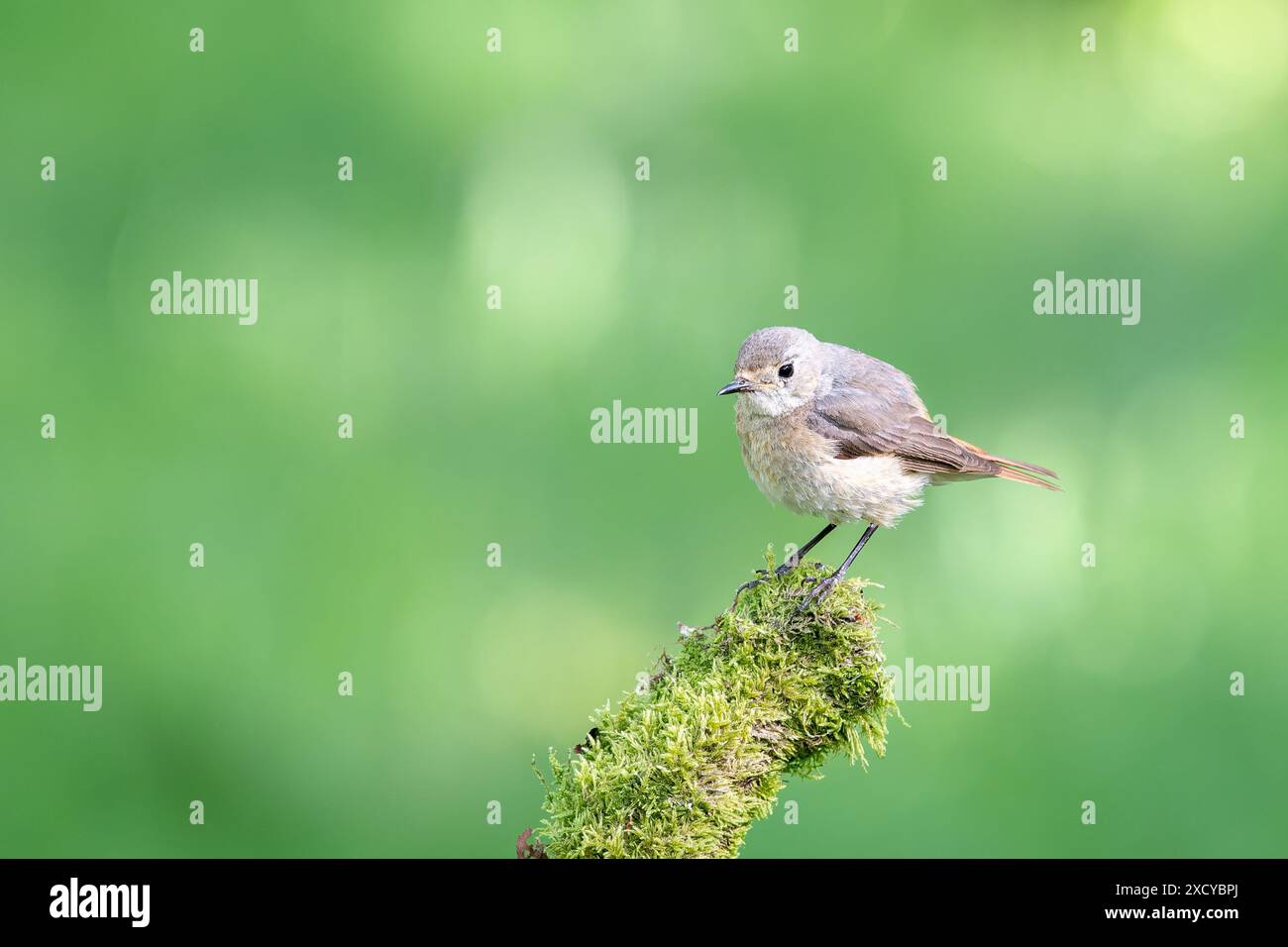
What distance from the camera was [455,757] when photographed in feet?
26.1

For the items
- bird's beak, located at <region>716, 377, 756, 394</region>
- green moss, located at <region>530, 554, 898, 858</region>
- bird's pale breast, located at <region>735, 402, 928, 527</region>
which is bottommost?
green moss, located at <region>530, 554, 898, 858</region>

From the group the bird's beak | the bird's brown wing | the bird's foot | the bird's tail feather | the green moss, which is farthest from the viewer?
Answer: the bird's tail feather

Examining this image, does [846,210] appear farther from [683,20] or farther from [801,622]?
[801,622]

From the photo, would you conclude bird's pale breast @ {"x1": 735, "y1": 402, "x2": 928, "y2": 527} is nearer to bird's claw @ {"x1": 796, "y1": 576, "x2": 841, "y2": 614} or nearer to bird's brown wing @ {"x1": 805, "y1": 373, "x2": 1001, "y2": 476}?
bird's brown wing @ {"x1": 805, "y1": 373, "x2": 1001, "y2": 476}

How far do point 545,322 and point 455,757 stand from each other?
9.77 ft

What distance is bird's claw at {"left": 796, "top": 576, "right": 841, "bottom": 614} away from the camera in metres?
4.17

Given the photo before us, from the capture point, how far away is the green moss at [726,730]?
3.62m

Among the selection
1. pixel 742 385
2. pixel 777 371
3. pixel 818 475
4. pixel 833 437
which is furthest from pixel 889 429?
pixel 742 385

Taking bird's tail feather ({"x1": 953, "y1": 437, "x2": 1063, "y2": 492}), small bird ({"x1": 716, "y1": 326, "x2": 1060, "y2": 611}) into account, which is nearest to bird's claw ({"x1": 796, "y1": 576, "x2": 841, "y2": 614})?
small bird ({"x1": 716, "y1": 326, "x2": 1060, "y2": 611})

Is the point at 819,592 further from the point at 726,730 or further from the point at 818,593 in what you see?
the point at 726,730

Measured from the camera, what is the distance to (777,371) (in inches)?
202

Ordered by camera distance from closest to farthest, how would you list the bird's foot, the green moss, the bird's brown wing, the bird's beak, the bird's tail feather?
the green moss
the bird's foot
the bird's beak
the bird's brown wing
the bird's tail feather

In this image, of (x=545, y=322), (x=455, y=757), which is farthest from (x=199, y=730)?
(x=545, y=322)

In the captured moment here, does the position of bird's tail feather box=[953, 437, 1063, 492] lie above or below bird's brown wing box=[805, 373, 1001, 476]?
below
